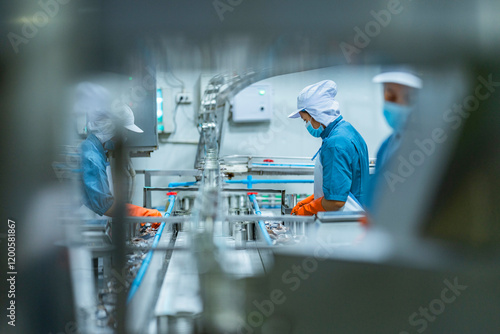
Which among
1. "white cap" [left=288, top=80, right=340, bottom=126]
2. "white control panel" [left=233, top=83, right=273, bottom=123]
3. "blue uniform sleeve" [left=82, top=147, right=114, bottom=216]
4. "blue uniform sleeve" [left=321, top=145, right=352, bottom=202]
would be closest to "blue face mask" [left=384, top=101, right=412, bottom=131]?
"blue uniform sleeve" [left=321, top=145, right=352, bottom=202]

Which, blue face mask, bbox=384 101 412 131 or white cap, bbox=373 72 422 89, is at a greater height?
white cap, bbox=373 72 422 89

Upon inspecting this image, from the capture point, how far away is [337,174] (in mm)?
1884

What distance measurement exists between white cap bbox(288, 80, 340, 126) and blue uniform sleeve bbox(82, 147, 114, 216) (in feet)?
Answer: 4.10

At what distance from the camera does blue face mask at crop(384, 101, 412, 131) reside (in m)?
1.20

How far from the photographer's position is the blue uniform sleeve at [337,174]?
1.87 m

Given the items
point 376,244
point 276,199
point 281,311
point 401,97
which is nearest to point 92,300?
point 281,311

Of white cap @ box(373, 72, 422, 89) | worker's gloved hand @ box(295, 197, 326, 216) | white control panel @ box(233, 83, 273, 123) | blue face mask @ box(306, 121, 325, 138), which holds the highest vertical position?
→ white control panel @ box(233, 83, 273, 123)

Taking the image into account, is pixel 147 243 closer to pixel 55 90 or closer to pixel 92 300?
pixel 92 300

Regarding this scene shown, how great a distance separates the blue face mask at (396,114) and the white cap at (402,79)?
3.4 inches

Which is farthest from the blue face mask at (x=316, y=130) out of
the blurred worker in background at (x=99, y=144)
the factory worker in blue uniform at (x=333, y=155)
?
the blurred worker in background at (x=99, y=144)

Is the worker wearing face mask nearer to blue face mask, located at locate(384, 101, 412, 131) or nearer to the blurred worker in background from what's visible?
blue face mask, located at locate(384, 101, 412, 131)

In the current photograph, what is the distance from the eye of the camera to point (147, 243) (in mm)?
1870

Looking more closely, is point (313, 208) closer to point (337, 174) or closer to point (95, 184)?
point (337, 174)

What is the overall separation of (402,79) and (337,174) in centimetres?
81
